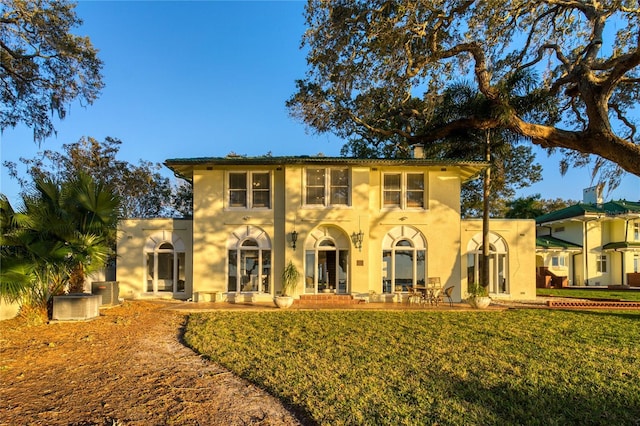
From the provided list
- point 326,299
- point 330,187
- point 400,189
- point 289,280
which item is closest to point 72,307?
point 289,280

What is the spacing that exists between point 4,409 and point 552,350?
9.73 m

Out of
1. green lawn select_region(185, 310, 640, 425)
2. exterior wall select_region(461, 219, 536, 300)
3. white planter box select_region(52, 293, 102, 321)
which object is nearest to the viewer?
green lawn select_region(185, 310, 640, 425)

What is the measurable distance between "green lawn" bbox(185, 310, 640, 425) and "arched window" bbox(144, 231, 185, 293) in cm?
644

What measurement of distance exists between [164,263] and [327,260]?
25.1 ft

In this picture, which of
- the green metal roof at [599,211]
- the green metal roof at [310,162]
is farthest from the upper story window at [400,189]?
the green metal roof at [599,211]

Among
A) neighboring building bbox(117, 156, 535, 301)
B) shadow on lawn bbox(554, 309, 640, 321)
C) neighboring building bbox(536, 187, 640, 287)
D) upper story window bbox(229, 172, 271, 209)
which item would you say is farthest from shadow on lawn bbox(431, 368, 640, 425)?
neighboring building bbox(536, 187, 640, 287)

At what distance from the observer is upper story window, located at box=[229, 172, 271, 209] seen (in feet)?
58.0

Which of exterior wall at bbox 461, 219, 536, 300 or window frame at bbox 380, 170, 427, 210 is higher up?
window frame at bbox 380, 170, 427, 210

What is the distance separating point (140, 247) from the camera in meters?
18.0

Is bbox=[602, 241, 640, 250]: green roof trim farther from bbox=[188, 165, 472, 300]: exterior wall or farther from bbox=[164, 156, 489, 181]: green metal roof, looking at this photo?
bbox=[188, 165, 472, 300]: exterior wall

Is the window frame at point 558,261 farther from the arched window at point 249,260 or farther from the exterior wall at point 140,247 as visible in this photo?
the exterior wall at point 140,247

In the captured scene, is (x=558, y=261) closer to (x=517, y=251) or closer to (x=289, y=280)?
(x=517, y=251)

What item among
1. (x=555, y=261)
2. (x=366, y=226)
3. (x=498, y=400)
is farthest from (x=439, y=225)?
(x=555, y=261)

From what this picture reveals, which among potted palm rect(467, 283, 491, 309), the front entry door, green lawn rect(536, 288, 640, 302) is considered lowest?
green lawn rect(536, 288, 640, 302)
